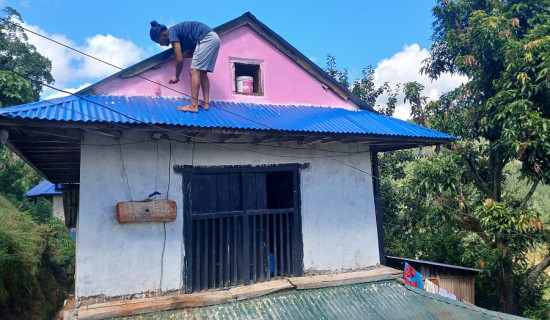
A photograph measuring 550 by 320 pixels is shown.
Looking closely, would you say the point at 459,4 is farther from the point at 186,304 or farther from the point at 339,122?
the point at 186,304

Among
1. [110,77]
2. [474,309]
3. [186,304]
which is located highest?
[110,77]

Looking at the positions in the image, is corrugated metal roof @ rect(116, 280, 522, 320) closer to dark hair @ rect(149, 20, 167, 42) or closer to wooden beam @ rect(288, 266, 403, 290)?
wooden beam @ rect(288, 266, 403, 290)

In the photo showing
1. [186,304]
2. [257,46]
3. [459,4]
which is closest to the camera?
[186,304]

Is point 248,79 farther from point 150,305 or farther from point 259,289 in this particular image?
point 150,305

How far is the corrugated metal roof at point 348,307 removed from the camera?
5016 millimetres

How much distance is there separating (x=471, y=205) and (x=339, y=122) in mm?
7123

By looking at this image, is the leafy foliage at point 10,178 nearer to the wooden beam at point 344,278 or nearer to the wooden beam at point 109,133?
the wooden beam at point 109,133

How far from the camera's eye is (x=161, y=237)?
5.18 metres

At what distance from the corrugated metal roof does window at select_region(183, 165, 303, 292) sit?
0.47 meters

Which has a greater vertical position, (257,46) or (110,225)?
(257,46)

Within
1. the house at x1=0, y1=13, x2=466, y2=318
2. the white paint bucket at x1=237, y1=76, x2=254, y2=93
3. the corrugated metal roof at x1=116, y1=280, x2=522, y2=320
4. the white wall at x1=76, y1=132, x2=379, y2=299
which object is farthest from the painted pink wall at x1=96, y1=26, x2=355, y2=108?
the corrugated metal roof at x1=116, y1=280, x2=522, y2=320

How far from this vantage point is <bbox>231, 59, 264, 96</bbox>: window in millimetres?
6820

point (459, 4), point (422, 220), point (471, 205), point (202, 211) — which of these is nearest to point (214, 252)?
point (202, 211)

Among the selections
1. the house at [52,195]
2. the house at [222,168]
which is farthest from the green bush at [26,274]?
the house at [52,195]
